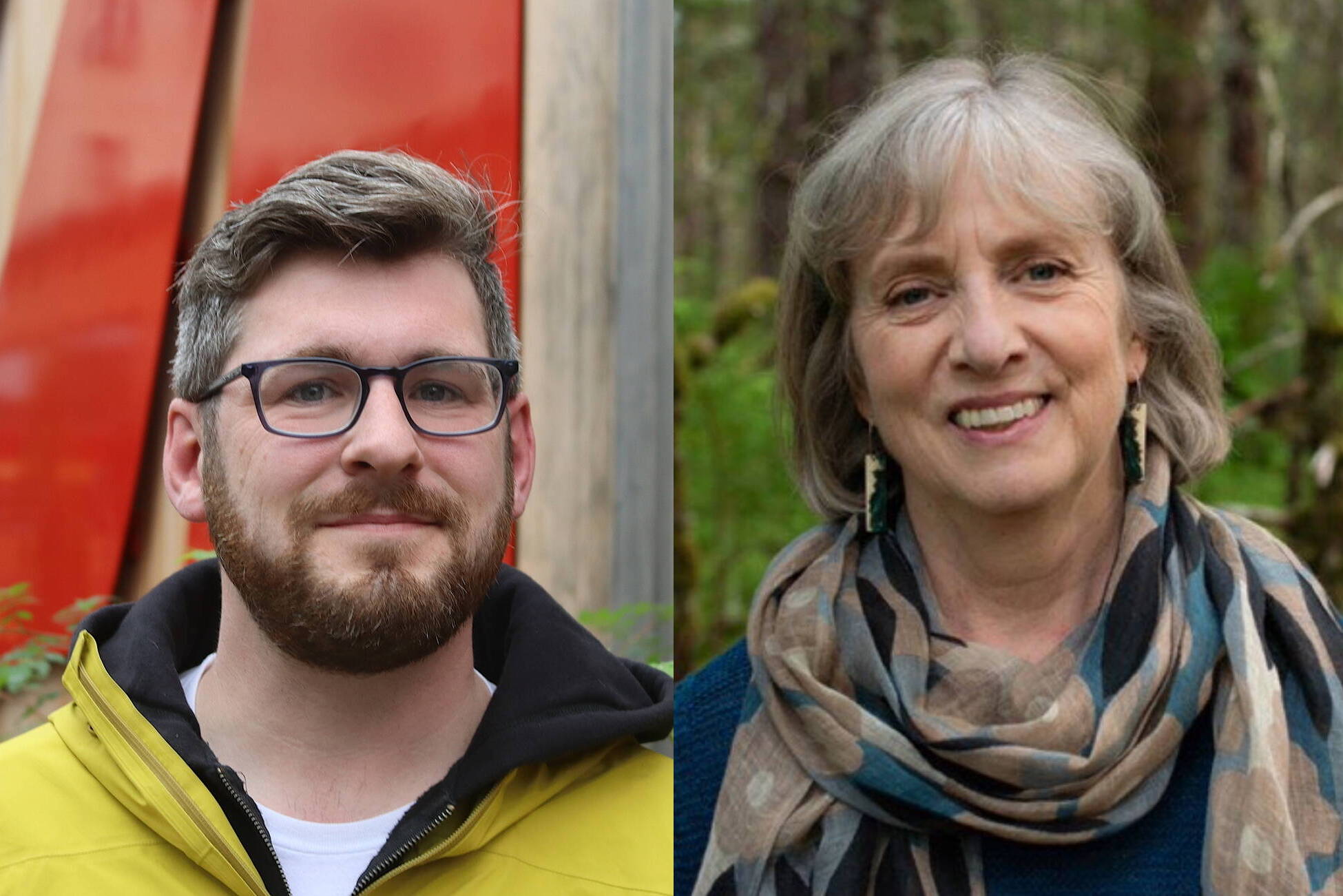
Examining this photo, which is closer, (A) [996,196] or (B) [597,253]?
(B) [597,253]

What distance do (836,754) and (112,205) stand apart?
1.46 meters

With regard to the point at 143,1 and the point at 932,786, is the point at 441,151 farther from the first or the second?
the point at 932,786

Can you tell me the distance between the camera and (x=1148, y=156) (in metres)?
4.14

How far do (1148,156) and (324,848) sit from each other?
3.18 metres

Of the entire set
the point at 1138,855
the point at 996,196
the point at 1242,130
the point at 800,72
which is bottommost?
the point at 1138,855

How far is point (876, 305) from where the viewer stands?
2.61 m

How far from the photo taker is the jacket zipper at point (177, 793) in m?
1.79

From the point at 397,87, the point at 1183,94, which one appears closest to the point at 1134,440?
the point at 397,87

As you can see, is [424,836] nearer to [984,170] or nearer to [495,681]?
[495,681]

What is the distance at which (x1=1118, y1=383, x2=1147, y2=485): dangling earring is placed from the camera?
2627 millimetres

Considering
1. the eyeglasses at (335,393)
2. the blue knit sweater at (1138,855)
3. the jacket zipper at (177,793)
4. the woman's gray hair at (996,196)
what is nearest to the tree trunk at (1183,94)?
the woman's gray hair at (996,196)

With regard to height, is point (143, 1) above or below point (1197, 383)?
above

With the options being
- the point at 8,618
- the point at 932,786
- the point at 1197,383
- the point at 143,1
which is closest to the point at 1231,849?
the point at 932,786

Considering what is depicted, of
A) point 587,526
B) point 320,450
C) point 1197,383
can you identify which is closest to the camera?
point 320,450
